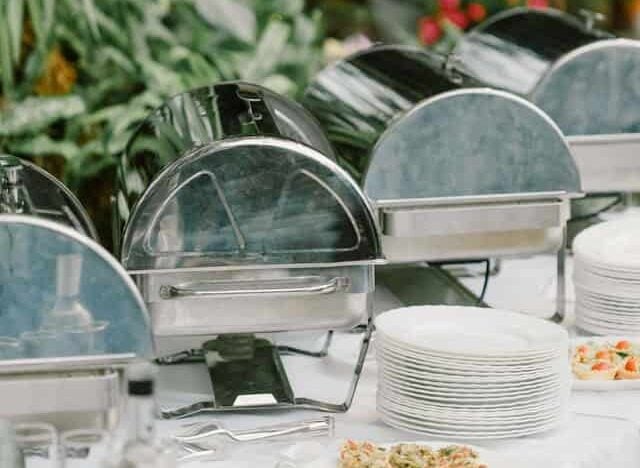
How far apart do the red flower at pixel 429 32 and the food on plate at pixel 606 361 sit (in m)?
2.61

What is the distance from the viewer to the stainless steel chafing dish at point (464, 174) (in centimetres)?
232

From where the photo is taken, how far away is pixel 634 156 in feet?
8.98

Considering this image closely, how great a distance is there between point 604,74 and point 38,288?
149cm

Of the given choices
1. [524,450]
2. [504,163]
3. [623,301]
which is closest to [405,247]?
[504,163]

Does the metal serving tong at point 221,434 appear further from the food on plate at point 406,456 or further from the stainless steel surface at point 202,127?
the stainless steel surface at point 202,127

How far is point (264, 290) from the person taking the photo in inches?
77.2

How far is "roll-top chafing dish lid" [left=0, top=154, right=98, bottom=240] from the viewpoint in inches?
70.7

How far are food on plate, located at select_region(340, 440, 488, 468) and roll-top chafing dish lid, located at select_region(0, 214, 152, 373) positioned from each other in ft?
1.02

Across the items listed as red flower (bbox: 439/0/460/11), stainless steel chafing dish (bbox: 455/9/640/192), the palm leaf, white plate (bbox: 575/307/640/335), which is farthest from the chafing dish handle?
red flower (bbox: 439/0/460/11)

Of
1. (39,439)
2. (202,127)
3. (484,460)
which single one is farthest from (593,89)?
(39,439)

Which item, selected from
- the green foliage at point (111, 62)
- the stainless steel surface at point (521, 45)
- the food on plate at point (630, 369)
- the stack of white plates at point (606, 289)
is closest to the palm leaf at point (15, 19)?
the green foliage at point (111, 62)

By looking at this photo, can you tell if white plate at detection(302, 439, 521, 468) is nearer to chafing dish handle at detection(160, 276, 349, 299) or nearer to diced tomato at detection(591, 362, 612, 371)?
chafing dish handle at detection(160, 276, 349, 299)

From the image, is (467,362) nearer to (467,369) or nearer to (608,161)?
(467,369)

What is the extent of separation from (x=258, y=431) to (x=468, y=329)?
401 mm
